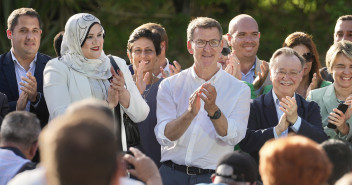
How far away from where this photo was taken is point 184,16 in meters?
12.3

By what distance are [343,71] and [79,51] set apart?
2.35 m

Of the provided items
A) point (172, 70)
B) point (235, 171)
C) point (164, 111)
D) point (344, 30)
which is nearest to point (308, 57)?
point (344, 30)

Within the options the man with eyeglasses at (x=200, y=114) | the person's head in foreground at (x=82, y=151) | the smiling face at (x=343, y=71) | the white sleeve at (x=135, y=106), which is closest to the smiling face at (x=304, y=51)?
the smiling face at (x=343, y=71)

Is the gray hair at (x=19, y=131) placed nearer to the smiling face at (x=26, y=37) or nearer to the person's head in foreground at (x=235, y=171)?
the person's head in foreground at (x=235, y=171)

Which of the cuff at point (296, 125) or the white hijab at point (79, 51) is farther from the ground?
the white hijab at point (79, 51)

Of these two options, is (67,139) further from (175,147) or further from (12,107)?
(12,107)

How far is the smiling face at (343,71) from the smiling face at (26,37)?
2710 mm

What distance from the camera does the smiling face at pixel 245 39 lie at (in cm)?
746

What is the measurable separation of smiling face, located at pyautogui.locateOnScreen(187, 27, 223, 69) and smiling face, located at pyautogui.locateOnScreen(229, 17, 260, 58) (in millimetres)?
1469

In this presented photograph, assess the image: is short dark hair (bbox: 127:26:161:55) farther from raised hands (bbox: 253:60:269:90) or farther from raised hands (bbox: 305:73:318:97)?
raised hands (bbox: 305:73:318:97)

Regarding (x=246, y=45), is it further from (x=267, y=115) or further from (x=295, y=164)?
(x=295, y=164)

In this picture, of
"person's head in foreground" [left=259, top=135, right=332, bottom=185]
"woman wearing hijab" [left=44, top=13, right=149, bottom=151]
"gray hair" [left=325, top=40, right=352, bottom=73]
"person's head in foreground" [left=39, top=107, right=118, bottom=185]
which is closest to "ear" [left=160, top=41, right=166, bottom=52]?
"woman wearing hijab" [left=44, top=13, right=149, bottom=151]

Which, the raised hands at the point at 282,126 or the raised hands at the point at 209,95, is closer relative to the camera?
the raised hands at the point at 209,95

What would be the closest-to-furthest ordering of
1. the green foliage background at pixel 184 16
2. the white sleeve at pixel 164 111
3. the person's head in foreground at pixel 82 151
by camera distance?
1. the person's head in foreground at pixel 82 151
2. the white sleeve at pixel 164 111
3. the green foliage background at pixel 184 16
